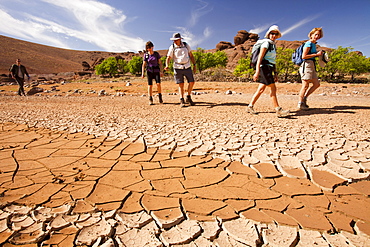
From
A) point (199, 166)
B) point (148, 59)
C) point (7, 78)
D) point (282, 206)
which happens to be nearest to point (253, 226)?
point (282, 206)

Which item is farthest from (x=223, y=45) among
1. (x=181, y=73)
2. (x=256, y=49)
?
(x=256, y=49)

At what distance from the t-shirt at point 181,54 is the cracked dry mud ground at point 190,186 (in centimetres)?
199

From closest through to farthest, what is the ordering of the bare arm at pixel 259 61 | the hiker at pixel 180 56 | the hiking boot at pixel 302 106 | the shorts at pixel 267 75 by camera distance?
1. the bare arm at pixel 259 61
2. the shorts at pixel 267 75
3. the hiking boot at pixel 302 106
4. the hiker at pixel 180 56

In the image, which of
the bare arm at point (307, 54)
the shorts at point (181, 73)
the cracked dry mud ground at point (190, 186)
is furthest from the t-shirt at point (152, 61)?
the bare arm at point (307, 54)

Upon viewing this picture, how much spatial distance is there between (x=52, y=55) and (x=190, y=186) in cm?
10023

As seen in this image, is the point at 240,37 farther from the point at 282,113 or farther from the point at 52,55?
the point at 282,113

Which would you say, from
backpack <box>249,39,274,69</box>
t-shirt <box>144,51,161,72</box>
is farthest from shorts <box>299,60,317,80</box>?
t-shirt <box>144,51,161,72</box>

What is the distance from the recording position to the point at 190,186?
166 centimetres

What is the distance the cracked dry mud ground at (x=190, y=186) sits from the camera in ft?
3.81

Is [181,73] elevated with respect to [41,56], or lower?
lower

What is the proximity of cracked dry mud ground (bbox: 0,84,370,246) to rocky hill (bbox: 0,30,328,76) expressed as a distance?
4887 centimetres

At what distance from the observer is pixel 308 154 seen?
6.75 feet

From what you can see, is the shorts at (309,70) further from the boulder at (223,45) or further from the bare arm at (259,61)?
the boulder at (223,45)

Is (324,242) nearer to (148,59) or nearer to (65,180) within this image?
(65,180)
